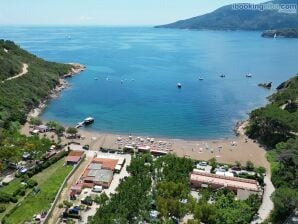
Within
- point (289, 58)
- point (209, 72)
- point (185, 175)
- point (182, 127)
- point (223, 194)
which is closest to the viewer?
point (223, 194)

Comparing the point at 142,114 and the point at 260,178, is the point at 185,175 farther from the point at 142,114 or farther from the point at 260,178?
the point at 142,114

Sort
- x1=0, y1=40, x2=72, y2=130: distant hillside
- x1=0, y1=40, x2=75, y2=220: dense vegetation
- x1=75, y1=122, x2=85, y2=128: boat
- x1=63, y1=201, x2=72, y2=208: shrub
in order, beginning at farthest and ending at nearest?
1. x1=75, y1=122, x2=85, y2=128: boat
2. x1=0, y1=40, x2=72, y2=130: distant hillside
3. x1=0, y1=40, x2=75, y2=220: dense vegetation
4. x1=63, y1=201, x2=72, y2=208: shrub

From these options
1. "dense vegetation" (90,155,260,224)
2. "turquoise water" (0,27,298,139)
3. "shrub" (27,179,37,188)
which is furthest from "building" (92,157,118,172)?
"turquoise water" (0,27,298,139)

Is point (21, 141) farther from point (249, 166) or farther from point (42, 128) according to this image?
point (249, 166)

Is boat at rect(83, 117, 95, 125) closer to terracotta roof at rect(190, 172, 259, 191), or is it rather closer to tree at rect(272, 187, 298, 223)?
terracotta roof at rect(190, 172, 259, 191)

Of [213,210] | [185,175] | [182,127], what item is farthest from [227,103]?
[213,210]

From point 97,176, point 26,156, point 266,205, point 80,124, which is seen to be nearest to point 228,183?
point 266,205
